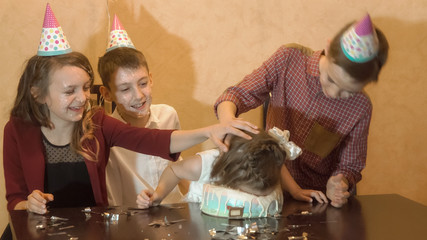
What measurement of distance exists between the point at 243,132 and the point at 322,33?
4.12 feet

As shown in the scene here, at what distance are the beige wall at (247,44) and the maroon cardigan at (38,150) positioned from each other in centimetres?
65

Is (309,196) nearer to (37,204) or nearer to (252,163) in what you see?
(252,163)

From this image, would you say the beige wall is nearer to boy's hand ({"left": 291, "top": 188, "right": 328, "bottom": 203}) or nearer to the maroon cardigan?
the maroon cardigan

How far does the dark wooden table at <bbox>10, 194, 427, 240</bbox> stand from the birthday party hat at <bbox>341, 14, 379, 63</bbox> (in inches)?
17.2

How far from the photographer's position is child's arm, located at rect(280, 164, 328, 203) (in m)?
1.56

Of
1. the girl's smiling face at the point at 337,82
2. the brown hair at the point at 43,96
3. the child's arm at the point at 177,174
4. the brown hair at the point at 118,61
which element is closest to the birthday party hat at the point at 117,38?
the brown hair at the point at 118,61

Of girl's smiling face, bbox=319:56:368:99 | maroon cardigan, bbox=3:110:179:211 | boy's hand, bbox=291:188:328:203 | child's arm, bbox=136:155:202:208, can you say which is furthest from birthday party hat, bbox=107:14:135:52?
boy's hand, bbox=291:188:328:203

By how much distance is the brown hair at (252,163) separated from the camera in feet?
4.53

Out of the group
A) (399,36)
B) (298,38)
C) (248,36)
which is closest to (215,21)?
(248,36)

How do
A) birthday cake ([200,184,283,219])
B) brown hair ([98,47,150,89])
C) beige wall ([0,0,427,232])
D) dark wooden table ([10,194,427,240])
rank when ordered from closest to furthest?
dark wooden table ([10,194,427,240]) → birthday cake ([200,184,283,219]) → brown hair ([98,47,150,89]) → beige wall ([0,0,427,232])

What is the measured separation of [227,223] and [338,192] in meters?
0.40

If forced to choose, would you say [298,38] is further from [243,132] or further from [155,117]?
[243,132]

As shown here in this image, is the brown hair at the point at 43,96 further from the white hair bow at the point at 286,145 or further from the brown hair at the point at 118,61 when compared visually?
the white hair bow at the point at 286,145

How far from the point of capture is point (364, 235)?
47.5 inches
